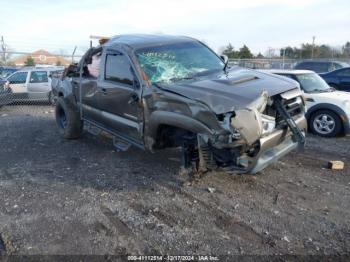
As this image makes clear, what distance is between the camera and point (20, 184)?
506 cm

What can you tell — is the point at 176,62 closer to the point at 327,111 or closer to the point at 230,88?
the point at 230,88

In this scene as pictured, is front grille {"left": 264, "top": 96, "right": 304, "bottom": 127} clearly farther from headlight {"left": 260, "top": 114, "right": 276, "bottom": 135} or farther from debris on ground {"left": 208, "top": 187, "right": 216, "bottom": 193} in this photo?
debris on ground {"left": 208, "top": 187, "right": 216, "bottom": 193}

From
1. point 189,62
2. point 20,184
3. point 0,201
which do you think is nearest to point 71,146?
point 20,184

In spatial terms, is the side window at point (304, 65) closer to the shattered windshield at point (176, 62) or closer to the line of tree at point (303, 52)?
the shattered windshield at point (176, 62)

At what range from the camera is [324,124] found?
25.8 feet

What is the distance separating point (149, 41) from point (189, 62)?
28.6 inches

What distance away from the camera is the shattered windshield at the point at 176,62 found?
4758mm

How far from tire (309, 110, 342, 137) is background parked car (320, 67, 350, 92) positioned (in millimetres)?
5302

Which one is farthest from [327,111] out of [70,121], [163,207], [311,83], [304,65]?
[304,65]

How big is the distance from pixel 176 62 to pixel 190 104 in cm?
124

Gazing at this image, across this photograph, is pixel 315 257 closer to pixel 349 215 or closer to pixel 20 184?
pixel 349 215

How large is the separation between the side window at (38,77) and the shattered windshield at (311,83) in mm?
9240

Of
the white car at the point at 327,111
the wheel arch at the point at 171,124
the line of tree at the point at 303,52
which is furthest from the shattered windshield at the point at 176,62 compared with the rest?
the line of tree at the point at 303,52

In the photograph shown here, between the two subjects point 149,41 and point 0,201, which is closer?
point 0,201
